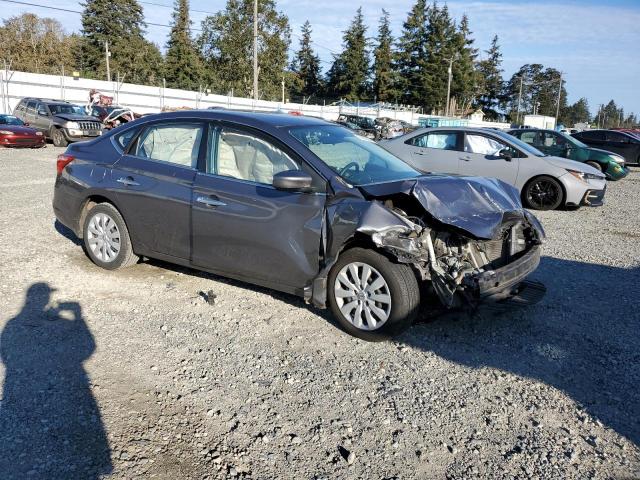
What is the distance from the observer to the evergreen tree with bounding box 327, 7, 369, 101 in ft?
269

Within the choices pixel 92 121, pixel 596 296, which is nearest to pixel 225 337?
pixel 596 296

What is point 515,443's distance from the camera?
3.00m

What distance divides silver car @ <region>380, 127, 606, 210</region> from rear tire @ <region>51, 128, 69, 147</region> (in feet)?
51.6

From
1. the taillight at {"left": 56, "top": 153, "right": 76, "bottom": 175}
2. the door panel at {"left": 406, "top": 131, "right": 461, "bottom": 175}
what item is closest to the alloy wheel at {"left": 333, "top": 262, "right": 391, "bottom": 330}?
the taillight at {"left": 56, "top": 153, "right": 76, "bottom": 175}

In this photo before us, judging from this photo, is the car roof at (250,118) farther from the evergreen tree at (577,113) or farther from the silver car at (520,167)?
the evergreen tree at (577,113)

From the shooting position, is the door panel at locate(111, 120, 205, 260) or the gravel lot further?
the door panel at locate(111, 120, 205, 260)

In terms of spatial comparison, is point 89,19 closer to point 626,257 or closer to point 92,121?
point 92,121

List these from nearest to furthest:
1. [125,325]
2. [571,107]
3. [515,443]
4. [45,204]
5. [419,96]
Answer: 1. [515,443]
2. [125,325]
3. [45,204]
4. [419,96]
5. [571,107]

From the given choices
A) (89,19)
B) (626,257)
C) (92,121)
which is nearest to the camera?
(626,257)

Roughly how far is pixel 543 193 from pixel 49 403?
954cm

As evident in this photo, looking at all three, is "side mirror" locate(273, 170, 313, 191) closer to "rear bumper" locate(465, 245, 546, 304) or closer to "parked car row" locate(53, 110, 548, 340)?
"parked car row" locate(53, 110, 548, 340)

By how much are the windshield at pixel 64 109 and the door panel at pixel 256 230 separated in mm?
20004

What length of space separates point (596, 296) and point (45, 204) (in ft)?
27.1

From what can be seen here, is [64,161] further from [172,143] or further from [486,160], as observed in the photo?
[486,160]
